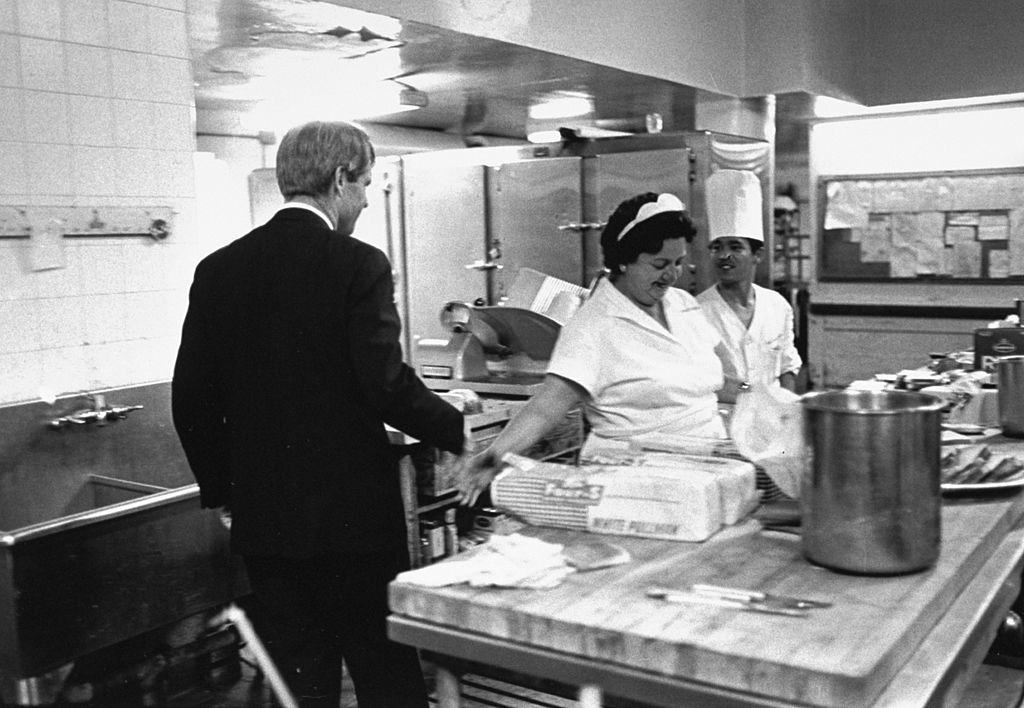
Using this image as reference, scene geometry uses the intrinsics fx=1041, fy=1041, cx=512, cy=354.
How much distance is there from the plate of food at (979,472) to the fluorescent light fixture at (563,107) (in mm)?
4379

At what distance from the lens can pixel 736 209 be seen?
3.97 m

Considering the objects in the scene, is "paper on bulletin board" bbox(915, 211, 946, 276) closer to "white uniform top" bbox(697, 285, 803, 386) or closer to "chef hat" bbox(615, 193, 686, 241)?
"white uniform top" bbox(697, 285, 803, 386)

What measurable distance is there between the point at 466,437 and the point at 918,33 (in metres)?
5.72

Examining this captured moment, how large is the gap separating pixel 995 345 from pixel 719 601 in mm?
2511

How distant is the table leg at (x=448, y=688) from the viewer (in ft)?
5.50

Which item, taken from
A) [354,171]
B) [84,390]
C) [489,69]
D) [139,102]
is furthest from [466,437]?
[489,69]

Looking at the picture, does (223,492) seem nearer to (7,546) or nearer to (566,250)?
(7,546)

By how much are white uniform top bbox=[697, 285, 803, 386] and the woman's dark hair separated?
1128 millimetres

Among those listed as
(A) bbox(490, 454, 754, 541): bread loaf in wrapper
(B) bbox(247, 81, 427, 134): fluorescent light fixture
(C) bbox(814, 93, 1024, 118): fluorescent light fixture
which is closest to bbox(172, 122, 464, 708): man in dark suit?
(A) bbox(490, 454, 754, 541): bread loaf in wrapper

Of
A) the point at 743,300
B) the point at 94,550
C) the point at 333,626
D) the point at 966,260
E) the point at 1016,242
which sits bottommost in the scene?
the point at 333,626

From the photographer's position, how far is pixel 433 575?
1604 mm

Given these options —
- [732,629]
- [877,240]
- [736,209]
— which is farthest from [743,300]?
[877,240]

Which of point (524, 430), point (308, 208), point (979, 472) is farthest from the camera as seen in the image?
point (524, 430)

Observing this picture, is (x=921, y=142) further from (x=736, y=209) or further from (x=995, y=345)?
(x=995, y=345)
